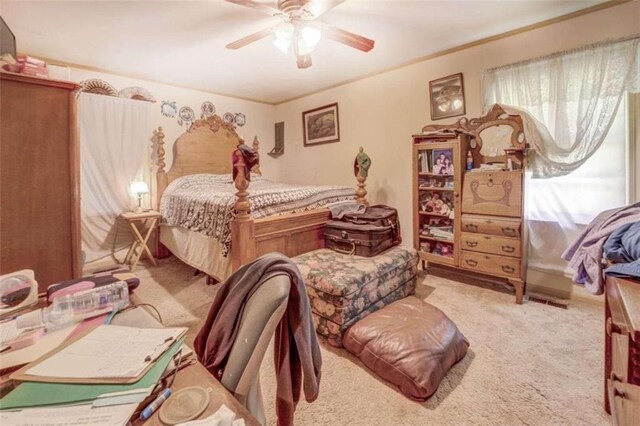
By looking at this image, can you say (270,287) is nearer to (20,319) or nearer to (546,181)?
(20,319)

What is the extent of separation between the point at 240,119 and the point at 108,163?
6.46 ft

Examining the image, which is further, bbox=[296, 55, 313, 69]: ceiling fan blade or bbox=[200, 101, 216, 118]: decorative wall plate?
bbox=[200, 101, 216, 118]: decorative wall plate

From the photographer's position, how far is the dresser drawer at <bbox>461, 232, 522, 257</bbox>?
2477 millimetres

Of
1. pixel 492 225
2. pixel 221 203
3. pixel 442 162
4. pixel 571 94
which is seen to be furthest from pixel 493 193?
pixel 221 203

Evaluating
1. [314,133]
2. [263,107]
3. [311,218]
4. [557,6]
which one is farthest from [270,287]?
[263,107]

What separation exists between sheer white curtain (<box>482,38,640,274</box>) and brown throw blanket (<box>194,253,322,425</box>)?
105 inches

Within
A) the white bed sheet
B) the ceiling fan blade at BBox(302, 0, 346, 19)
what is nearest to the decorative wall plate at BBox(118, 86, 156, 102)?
the white bed sheet

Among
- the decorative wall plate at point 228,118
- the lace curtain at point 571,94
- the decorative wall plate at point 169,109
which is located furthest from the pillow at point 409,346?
the decorative wall plate at point 228,118

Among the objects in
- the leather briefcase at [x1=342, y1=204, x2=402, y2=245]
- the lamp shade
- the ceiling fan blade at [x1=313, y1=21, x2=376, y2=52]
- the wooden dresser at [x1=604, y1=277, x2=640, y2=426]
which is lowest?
the wooden dresser at [x1=604, y1=277, x2=640, y2=426]

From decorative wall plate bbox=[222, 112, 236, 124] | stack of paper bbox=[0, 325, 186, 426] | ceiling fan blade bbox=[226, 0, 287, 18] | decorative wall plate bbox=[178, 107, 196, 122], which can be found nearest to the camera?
stack of paper bbox=[0, 325, 186, 426]

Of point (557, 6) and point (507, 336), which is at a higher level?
point (557, 6)

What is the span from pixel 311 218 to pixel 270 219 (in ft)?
1.44

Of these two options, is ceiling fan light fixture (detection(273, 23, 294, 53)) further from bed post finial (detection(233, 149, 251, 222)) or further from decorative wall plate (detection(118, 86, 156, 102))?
decorative wall plate (detection(118, 86, 156, 102))

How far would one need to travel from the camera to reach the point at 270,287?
717 millimetres
